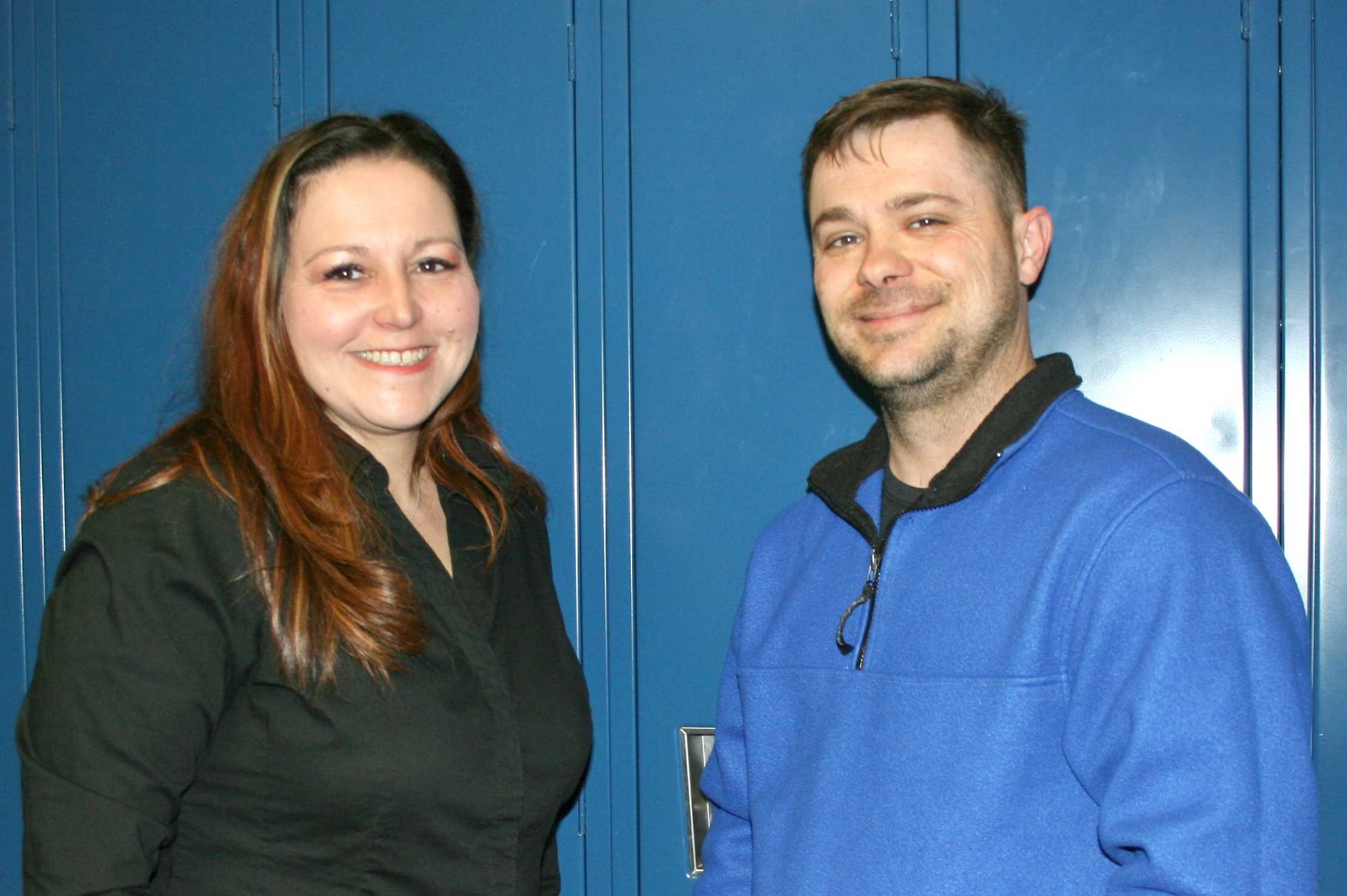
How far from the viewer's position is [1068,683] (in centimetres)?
121

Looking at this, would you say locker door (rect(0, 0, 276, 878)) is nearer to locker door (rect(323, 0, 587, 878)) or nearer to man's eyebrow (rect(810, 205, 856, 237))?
locker door (rect(323, 0, 587, 878))

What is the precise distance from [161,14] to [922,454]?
1.70 m

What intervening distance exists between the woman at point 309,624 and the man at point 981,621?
1.32 feet

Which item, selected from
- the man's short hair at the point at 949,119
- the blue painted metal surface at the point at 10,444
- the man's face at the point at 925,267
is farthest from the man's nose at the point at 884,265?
the blue painted metal surface at the point at 10,444

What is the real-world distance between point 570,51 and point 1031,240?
923 mm

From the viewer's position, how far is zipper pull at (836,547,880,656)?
4.58 feet

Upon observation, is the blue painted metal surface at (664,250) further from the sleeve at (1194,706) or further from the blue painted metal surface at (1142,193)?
the sleeve at (1194,706)

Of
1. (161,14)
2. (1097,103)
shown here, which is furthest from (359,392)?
(1097,103)

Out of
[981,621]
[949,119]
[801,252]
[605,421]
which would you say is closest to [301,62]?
[605,421]

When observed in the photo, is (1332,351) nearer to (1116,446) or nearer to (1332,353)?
(1332,353)

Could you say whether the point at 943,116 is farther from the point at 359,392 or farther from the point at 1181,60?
the point at 359,392

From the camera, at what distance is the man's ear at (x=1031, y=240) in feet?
4.87

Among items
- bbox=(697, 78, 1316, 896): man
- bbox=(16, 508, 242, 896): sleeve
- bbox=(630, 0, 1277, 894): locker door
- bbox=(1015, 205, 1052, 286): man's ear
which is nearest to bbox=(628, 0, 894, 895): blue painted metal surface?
bbox=(630, 0, 1277, 894): locker door

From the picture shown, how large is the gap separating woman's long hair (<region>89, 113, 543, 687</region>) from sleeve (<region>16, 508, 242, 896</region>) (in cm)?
9
